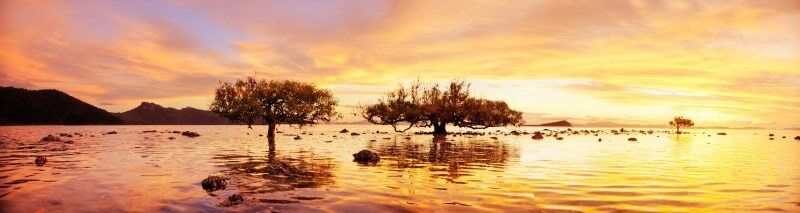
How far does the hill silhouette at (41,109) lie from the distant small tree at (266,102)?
463 ft

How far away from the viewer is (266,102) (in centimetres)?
5781

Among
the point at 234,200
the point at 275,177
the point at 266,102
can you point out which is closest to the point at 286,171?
the point at 275,177

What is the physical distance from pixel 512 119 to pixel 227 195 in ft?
243

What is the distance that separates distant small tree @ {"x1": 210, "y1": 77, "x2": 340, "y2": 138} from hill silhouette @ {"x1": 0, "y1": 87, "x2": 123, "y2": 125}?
14115 centimetres

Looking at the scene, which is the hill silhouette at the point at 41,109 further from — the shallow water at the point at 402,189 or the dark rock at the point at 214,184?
the dark rock at the point at 214,184

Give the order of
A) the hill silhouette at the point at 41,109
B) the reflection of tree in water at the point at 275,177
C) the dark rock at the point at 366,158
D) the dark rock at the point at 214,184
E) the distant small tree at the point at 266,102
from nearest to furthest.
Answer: the dark rock at the point at 214,184 → the reflection of tree in water at the point at 275,177 → the dark rock at the point at 366,158 → the distant small tree at the point at 266,102 → the hill silhouette at the point at 41,109

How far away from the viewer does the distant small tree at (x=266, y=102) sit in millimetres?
56250

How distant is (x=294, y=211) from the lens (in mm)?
9086

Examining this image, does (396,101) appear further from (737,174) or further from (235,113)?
(737,174)

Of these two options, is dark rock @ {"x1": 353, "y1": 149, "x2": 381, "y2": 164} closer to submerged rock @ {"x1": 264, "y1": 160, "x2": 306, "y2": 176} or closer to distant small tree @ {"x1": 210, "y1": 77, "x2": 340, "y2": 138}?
submerged rock @ {"x1": 264, "y1": 160, "x2": 306, "y2": 176}

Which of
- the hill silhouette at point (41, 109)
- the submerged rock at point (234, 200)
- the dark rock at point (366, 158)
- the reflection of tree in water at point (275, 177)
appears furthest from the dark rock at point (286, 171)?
the hill silhouette at point (41, 109)

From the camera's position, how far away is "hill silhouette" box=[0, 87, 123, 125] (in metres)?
164

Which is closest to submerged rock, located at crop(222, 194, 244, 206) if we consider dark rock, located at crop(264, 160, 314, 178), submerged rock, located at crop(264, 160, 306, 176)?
dark rock, located at crop(264, 160, 314, 178)

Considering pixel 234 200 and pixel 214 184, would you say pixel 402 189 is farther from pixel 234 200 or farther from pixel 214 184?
pixel 214 184
